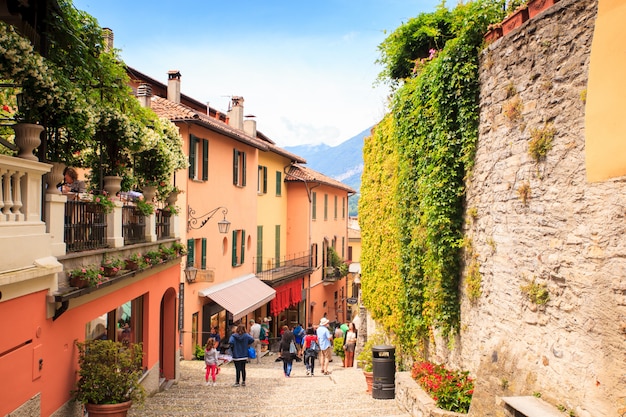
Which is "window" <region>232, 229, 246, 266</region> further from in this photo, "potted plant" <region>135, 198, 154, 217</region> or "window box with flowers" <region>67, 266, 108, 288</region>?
"window box with flowers" <region>67, 266, 108, 288</region>

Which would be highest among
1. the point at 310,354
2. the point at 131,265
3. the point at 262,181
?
the point at 262,181

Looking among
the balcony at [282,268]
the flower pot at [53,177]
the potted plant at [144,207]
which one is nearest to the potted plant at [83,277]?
the flower pot at [53,177]

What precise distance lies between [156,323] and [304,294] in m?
22.7

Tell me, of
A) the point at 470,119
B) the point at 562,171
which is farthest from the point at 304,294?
the point at 562,171

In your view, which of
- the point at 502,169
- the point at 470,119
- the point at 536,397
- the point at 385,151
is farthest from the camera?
the point at 385,151

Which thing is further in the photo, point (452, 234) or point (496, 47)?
point (452, 234)

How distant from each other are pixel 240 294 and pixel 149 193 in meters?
11.1

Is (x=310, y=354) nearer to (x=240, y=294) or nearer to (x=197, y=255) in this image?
(x=197, y=255)

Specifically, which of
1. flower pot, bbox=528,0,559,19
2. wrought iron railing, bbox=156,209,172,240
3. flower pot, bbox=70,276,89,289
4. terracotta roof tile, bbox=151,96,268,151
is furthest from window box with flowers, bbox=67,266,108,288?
terracotta roof tile, bbox=151,96,268,151

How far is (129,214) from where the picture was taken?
453 inches

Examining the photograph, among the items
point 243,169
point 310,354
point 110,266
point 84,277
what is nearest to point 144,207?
point 110,266

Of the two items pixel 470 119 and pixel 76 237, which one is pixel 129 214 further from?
pixel 470 119

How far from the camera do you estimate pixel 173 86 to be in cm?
2438

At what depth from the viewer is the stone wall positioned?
5.95m
